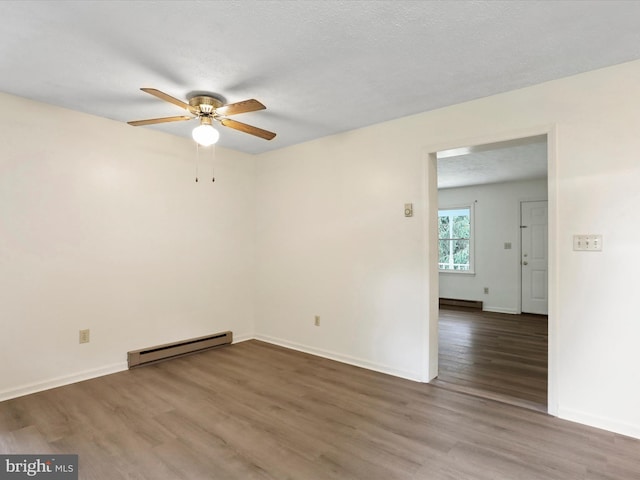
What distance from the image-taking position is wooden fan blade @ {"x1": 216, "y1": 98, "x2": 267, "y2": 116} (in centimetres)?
231

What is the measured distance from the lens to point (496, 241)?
656 cm

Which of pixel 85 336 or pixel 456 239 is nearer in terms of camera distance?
pixel 85 336

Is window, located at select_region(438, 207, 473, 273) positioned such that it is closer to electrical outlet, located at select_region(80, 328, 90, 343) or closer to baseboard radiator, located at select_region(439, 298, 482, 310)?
baseboard radiator, located at select_region(439, 298, 482, 310)

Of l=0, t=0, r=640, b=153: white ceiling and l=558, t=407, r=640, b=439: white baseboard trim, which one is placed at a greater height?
l=0, t=0, r=640, b=153: white ceiling

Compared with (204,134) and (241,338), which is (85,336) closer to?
(241,338)

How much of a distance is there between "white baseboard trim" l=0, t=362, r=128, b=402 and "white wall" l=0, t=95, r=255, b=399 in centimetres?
1

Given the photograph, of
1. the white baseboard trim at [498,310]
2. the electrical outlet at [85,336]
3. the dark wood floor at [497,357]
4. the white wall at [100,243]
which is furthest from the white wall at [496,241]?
the electrical outlet at [85,336]

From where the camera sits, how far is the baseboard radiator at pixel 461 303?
21.9ft

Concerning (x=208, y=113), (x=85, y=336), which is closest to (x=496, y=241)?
(x=208, y=113)

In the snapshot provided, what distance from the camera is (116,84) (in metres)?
2.54

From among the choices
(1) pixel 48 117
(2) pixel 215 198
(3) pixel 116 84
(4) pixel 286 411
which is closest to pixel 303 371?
(4) pixel 286 411

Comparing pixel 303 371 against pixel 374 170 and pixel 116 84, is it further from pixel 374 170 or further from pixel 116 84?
pixel 116 84

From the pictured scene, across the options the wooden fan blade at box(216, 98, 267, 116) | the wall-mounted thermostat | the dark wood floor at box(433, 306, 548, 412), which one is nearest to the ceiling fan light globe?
the wooden fan blade at box(216, 98, 267, 116)

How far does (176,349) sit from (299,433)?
6.73 ft
